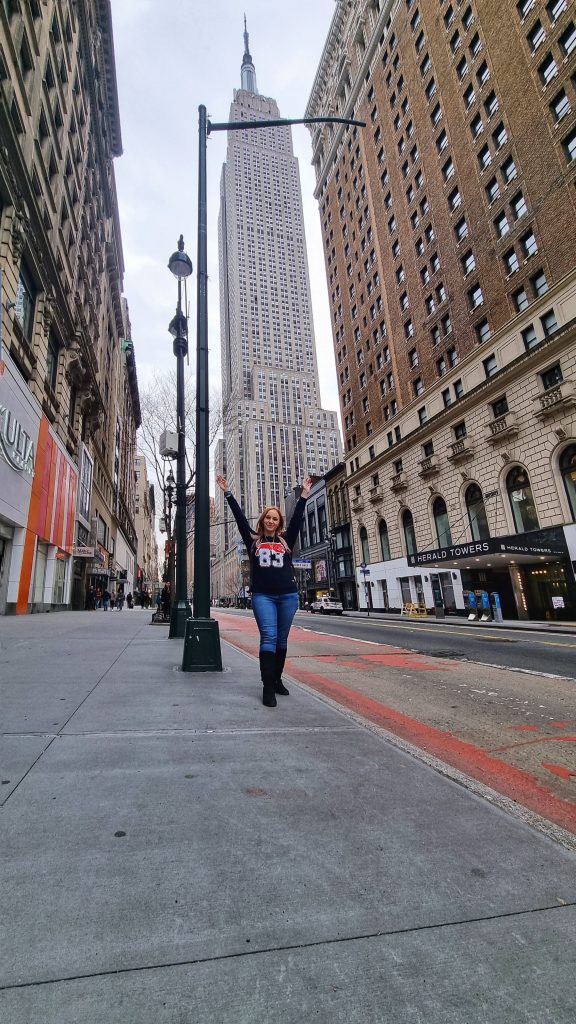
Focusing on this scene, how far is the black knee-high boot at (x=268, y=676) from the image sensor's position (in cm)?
404

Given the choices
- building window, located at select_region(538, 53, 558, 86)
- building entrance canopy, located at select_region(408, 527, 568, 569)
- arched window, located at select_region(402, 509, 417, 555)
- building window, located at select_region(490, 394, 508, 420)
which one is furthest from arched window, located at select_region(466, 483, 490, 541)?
building window, located at select_region(538, 53, 558, 86)

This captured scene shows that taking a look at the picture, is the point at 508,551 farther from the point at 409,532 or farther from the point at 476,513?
the point at 409,532

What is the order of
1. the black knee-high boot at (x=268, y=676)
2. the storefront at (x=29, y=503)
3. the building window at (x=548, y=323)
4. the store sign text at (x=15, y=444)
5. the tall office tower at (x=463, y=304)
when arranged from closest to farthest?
the black knee-high boot at (x=268, y=676) < the store sign text at (x=15, y=444) < the storefront at (x=29, y=503) < the tall office tower at (x=463, y=304) < the building window at (x=548, y=323)

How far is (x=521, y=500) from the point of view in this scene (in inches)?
1002

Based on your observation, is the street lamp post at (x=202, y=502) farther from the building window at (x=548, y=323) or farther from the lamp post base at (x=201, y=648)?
the building window at (x=548, y=323)

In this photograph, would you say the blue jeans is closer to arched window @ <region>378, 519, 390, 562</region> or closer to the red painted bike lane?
the red painted bike lane

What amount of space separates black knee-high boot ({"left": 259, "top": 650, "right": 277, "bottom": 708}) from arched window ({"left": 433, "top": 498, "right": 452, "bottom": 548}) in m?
29.2

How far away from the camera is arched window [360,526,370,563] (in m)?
44.5

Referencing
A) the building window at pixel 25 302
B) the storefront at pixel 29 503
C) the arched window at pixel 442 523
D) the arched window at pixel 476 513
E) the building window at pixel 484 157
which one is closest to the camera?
the storefront at pixel 29 503

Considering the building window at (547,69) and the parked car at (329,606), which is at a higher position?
the building window at (547,69)

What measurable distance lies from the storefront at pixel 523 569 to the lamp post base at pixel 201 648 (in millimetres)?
18944

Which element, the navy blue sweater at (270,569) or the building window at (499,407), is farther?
the building window at (499,407)

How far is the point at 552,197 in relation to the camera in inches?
947

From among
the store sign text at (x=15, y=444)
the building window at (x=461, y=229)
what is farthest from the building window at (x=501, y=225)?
the store sign text at (x=15, y=444)
